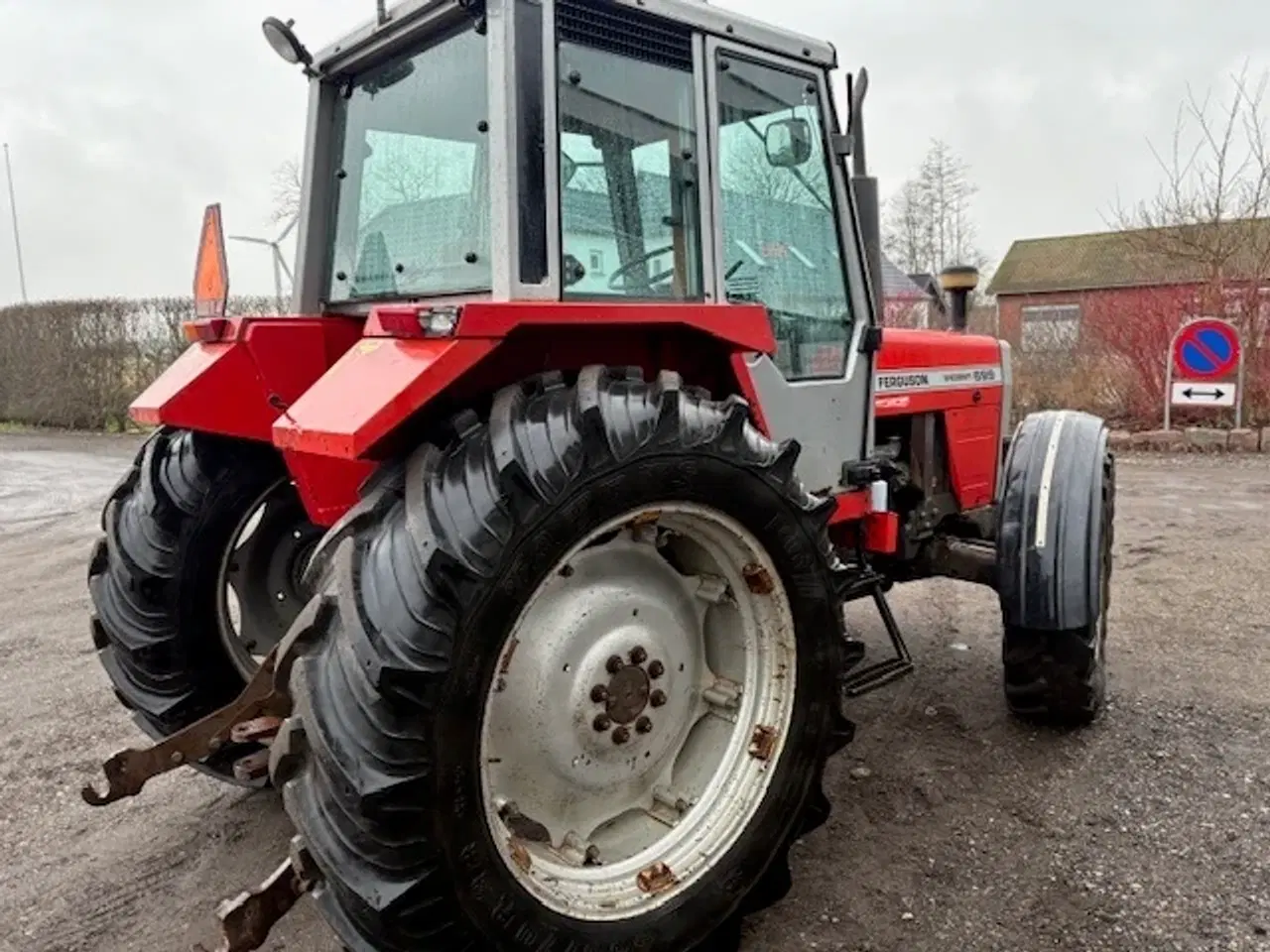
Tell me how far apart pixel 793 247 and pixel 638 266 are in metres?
0.67

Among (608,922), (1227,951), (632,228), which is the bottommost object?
(1227,951)

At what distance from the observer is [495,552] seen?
1862 mm

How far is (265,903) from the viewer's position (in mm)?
1862

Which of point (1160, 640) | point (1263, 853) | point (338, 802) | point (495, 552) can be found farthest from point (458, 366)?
point (1160, 640)

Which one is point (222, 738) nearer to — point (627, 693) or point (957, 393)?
point (627, 693)

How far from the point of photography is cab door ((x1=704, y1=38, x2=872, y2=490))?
2756 mm

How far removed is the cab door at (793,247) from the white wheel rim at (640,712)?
0.58 metres

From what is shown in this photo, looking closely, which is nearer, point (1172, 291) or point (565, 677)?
point (565, 677)

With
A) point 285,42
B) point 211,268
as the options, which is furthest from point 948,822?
point 211,268

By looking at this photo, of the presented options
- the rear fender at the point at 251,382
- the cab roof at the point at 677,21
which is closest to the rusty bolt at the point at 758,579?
the rear fender at the point at 251,382

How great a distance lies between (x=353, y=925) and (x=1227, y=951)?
6.35 ft

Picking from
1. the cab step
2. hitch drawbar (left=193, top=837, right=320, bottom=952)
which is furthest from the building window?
hitch drawbar (left=193, top=837, right=320, bottom=952)

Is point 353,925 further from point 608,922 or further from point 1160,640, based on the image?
point 1160,640

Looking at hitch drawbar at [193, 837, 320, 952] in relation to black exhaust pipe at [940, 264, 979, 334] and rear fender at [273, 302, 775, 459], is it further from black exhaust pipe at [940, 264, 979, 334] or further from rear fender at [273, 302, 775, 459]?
black exhaust pipe at [940, 264, 979, 334]
